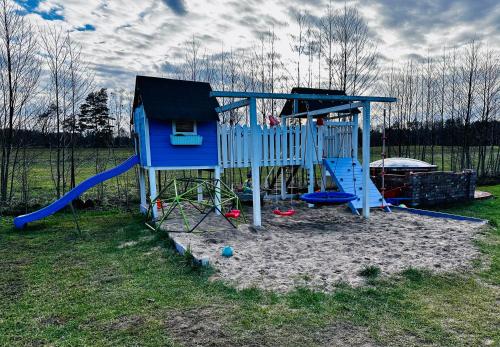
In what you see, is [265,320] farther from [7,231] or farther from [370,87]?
[370,87]

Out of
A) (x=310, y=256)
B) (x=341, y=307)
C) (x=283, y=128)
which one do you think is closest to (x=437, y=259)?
(x=310, y=256)

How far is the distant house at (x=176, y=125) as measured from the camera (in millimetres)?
8297

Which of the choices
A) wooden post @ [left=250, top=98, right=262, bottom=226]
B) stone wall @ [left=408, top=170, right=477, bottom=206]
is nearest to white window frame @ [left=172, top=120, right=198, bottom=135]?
wooden post @ [left=250, top=98, right=262, bottom=226]

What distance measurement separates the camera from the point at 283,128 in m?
9.75

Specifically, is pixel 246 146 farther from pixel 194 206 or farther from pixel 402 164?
pixel 402 164

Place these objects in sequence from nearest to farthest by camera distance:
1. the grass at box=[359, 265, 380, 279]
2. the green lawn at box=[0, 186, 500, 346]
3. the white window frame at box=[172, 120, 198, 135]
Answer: the green lawn at box=[0, 186, 500, 346] → the grass at box=[359, 265, 380, 279] → the white window frame at box=[172, 120, 198, 135]

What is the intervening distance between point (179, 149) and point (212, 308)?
18.3ft

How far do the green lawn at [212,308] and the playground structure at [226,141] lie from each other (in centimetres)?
277

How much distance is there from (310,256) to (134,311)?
10.2ft

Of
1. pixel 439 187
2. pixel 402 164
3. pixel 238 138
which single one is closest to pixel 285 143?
pixel 238 138

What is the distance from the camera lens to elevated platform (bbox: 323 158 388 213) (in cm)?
945

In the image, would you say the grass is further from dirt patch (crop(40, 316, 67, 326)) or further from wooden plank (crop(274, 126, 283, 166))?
wooden plank (crop(274, 126, 283, 166))

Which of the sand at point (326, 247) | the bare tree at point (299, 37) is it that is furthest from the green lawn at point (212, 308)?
the bare tree at point (299, 37)

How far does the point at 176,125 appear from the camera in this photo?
8.61m
